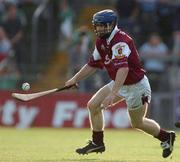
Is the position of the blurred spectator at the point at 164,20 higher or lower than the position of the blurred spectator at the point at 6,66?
higher

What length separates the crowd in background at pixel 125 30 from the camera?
2219 cm

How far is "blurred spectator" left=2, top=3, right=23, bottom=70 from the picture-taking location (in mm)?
22797

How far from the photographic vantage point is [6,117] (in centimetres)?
2198

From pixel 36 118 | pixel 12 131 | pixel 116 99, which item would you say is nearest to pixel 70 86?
pixel 116 99

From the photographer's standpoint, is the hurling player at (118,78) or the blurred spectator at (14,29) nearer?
the hurling player at (118,78)

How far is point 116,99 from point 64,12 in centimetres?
1126

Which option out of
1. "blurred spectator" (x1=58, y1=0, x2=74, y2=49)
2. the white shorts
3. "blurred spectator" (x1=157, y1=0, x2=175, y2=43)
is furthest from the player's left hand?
"blurred spectator" (x1=157, y1=0, x2=175, y2=43)

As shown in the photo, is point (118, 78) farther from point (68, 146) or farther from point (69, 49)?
point (69, 49)

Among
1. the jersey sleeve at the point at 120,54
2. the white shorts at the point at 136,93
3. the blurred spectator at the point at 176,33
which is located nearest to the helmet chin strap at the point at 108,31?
the jersey sleeve at the point at 120,54

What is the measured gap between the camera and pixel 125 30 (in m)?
22.4

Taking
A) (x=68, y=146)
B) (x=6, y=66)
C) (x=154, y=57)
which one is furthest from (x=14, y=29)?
(x=68, y=146)

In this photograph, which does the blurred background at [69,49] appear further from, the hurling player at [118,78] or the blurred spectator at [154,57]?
the hurling player at [118,78]

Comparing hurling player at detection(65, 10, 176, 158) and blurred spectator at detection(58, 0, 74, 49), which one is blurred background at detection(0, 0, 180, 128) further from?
hurling player at detection(65, 10, 176, 158)

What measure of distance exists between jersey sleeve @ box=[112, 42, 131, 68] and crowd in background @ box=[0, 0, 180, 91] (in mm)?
9502
